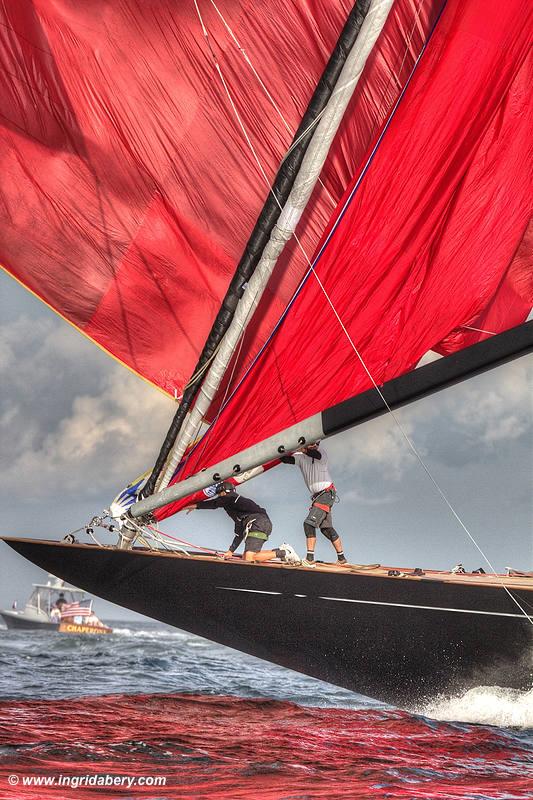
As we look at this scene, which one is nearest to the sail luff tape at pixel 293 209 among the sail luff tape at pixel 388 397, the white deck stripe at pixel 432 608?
the sail luff tape at pixel 388 397

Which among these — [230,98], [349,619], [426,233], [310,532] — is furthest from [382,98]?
[349,619]

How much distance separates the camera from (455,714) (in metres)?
8.74

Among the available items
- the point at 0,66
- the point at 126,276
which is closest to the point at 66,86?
the point at 0,66

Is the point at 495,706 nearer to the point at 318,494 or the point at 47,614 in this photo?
the point at 318,494

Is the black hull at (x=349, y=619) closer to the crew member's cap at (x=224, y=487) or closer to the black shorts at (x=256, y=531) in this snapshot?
the black shorts at (x=256, y=531)

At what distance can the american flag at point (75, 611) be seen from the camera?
4650cm

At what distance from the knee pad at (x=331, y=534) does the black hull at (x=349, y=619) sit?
1.43 meters

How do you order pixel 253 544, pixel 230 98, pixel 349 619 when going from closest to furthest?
pixel 349 619
pixel 230 98
pixel 253 544

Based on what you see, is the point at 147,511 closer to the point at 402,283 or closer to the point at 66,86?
the point at 402,283

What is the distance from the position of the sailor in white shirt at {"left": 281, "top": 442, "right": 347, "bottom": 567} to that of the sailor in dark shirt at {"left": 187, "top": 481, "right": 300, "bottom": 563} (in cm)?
55

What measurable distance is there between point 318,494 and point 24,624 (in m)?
48.6

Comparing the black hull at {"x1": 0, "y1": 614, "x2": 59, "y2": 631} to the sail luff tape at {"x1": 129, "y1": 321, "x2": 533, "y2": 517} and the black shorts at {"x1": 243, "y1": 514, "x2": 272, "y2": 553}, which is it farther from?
the sail luff tape at {"x1": 129, "y1": 321, "x2": 533, "y2": 517}

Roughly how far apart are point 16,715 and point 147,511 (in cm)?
270

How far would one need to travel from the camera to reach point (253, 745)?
23.5 feet
